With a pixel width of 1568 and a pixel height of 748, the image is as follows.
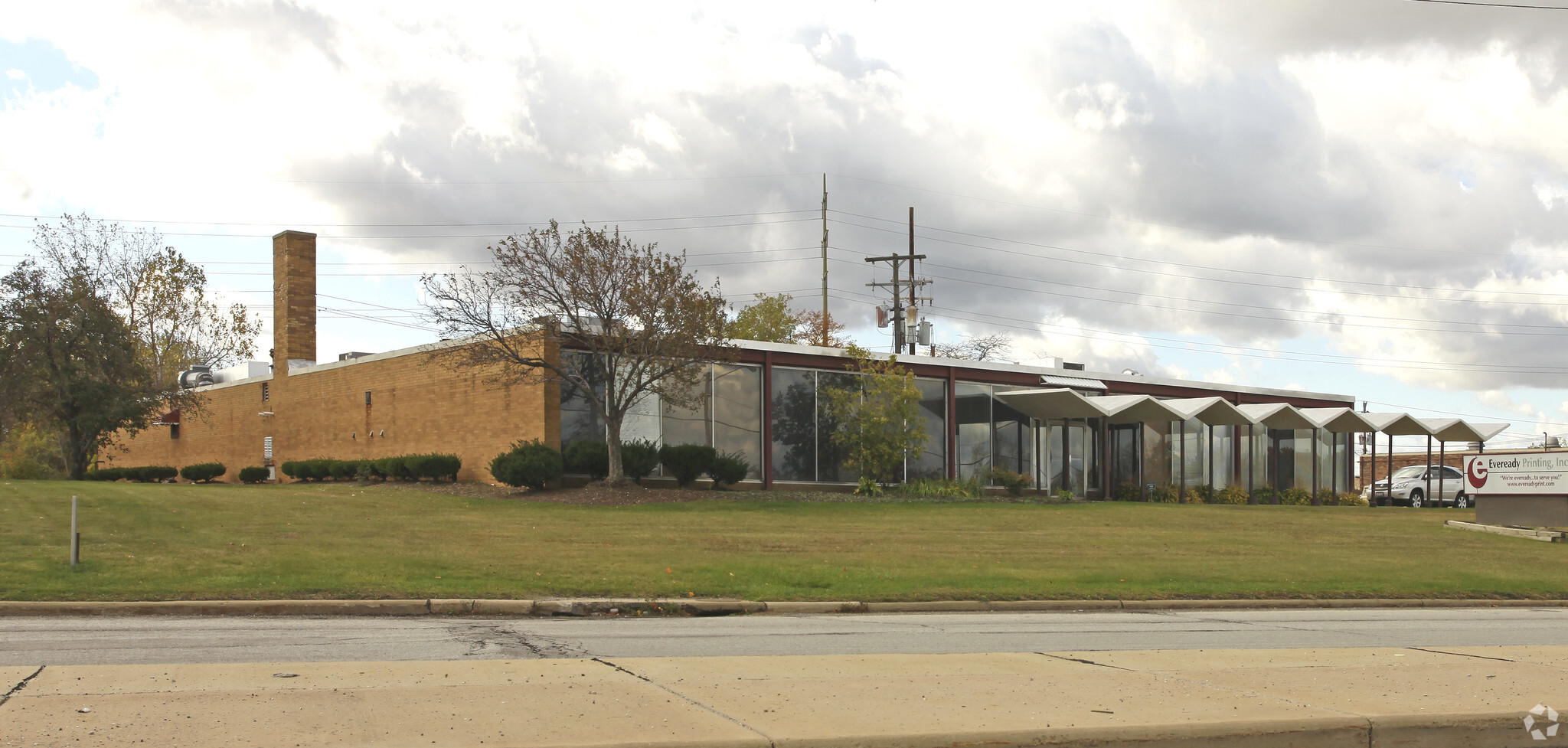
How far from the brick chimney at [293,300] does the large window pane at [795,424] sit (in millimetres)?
17657

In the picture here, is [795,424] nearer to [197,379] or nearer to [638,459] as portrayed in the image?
[638,459]

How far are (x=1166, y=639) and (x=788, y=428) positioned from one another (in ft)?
75.2

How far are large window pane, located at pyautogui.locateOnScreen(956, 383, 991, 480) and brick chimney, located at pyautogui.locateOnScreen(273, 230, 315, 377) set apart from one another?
22136 millimetres

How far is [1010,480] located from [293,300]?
24.6m

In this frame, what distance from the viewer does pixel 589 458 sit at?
29.6 meters

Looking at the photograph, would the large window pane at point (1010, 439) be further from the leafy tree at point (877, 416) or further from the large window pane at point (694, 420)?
the large window pane at point (694, 420)

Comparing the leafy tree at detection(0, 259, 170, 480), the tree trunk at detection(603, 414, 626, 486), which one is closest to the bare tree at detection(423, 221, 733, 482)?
the tree trunk at detection(603, 414, 626, 486)

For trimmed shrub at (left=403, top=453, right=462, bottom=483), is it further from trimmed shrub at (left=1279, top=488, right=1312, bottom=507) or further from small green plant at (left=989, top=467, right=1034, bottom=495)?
trimmed shrub at (left=1279, top=488, right=1312, bottom=507)

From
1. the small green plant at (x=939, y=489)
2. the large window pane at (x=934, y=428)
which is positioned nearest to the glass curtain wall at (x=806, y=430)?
the small green plant at (x=939, y=489)

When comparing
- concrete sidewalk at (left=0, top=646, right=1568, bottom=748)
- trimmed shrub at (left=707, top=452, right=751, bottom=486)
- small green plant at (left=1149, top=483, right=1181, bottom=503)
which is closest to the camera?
concrete sidewalk at (left=0, top=646, right=1568, bottom=748)

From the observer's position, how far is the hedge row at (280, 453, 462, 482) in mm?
31344

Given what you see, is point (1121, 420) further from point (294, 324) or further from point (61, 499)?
point (61, 499)

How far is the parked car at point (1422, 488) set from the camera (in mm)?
46062

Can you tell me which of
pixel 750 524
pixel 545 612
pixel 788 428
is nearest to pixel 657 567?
pixel 545 612
